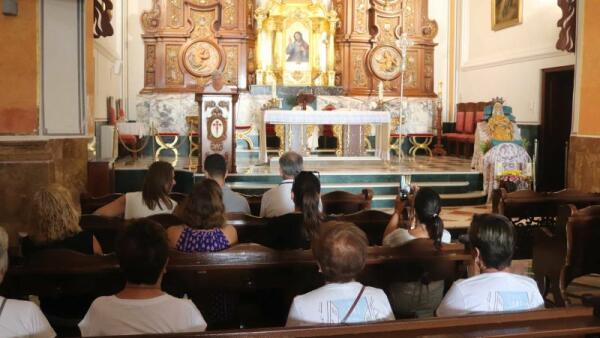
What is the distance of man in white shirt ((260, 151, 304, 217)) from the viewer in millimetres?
4742

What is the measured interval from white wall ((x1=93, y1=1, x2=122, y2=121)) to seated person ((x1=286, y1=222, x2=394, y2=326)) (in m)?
8.33

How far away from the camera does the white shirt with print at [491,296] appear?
2.47 m

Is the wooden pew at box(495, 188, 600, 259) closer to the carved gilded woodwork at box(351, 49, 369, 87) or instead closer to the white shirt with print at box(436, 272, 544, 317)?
the white shirt with print at box(436, 272, 544, 317)

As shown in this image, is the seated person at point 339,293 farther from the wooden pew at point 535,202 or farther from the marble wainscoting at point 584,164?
the marble wainscoting at point 584,164

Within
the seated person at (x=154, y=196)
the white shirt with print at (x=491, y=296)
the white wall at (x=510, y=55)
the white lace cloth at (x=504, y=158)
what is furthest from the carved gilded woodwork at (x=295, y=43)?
the white shirt with print at (x=491, y=296)

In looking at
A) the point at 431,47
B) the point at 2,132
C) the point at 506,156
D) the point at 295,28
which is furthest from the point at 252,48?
the point at 2,132

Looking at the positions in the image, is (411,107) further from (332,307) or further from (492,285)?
(332,307)

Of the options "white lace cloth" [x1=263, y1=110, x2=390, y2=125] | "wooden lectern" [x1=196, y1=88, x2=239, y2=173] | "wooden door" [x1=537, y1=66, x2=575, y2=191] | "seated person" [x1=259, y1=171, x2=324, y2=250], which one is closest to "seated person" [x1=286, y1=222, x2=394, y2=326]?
"seated person" [x1=259, y1=171, x2=324, y2=250]

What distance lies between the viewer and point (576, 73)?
8.39 meters

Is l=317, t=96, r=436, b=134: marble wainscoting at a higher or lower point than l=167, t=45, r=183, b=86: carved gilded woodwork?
lower

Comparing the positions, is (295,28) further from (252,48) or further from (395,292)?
(395,292)

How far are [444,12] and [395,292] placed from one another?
1231 cm

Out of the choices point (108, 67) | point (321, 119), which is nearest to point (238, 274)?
point (321, 119)

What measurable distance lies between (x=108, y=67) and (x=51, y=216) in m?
8.92
